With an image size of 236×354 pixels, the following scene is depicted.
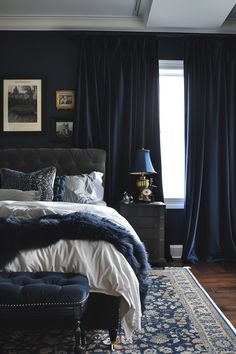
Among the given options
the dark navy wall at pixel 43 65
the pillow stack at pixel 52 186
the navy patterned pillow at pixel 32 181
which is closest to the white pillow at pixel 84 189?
the pillow stack at pixel 52 186

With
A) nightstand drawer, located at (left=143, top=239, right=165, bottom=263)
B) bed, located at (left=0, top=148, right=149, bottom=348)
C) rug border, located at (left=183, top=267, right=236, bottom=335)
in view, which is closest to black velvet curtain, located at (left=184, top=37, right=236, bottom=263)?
nightstand drawer, located at (left=143, top=239, right=165, bottom=263)

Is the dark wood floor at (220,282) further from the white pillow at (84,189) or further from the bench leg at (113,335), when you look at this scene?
the white pillow at (84,189)

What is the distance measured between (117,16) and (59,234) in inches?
131

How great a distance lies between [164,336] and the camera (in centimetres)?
240

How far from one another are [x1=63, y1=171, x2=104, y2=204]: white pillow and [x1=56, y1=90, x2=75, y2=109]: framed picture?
3.41ft

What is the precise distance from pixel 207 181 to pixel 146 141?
0.95m

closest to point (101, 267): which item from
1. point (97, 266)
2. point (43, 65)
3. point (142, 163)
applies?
point (97, 266)

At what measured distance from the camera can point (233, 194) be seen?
4.57 meters

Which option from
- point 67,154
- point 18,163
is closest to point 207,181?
point 67,154

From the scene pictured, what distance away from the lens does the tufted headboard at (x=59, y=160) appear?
4.36 meters

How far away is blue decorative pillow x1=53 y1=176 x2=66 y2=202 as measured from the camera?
3789 millimetres

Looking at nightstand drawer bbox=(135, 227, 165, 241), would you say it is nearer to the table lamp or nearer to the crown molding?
the table lamp

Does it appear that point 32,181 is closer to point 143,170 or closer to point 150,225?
point 143,170

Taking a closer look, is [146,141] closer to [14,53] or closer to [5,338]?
[14,53]
